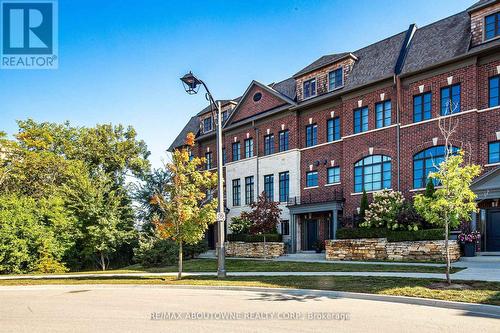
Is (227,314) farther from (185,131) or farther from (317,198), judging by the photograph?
(185,131)

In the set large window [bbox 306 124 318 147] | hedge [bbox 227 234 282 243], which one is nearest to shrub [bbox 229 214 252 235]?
hedge [bbox 227 234 282 243]

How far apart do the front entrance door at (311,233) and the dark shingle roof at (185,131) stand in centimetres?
1753

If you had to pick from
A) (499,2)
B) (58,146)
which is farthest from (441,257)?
(58,146)

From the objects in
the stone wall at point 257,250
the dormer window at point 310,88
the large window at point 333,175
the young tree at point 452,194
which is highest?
the dormer window at point 310,88

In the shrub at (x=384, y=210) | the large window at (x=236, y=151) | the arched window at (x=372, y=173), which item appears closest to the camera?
the shrub at (x=384, y=210)

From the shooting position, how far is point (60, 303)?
11.8 meters

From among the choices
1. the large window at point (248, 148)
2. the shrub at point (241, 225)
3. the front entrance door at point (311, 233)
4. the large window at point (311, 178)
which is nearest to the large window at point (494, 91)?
the large window at point (311, 178)

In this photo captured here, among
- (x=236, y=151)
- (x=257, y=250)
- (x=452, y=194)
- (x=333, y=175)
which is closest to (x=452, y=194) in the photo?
(x=452, y=194)

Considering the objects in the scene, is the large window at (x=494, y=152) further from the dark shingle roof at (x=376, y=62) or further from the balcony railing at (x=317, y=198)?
the balcony railing at (x=317, y=198)

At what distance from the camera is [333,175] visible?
27.9m

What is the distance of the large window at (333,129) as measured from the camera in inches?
1104

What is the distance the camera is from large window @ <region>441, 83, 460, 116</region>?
2167 centimetres

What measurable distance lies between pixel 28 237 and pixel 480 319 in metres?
24.8

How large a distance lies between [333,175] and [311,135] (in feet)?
12.2
